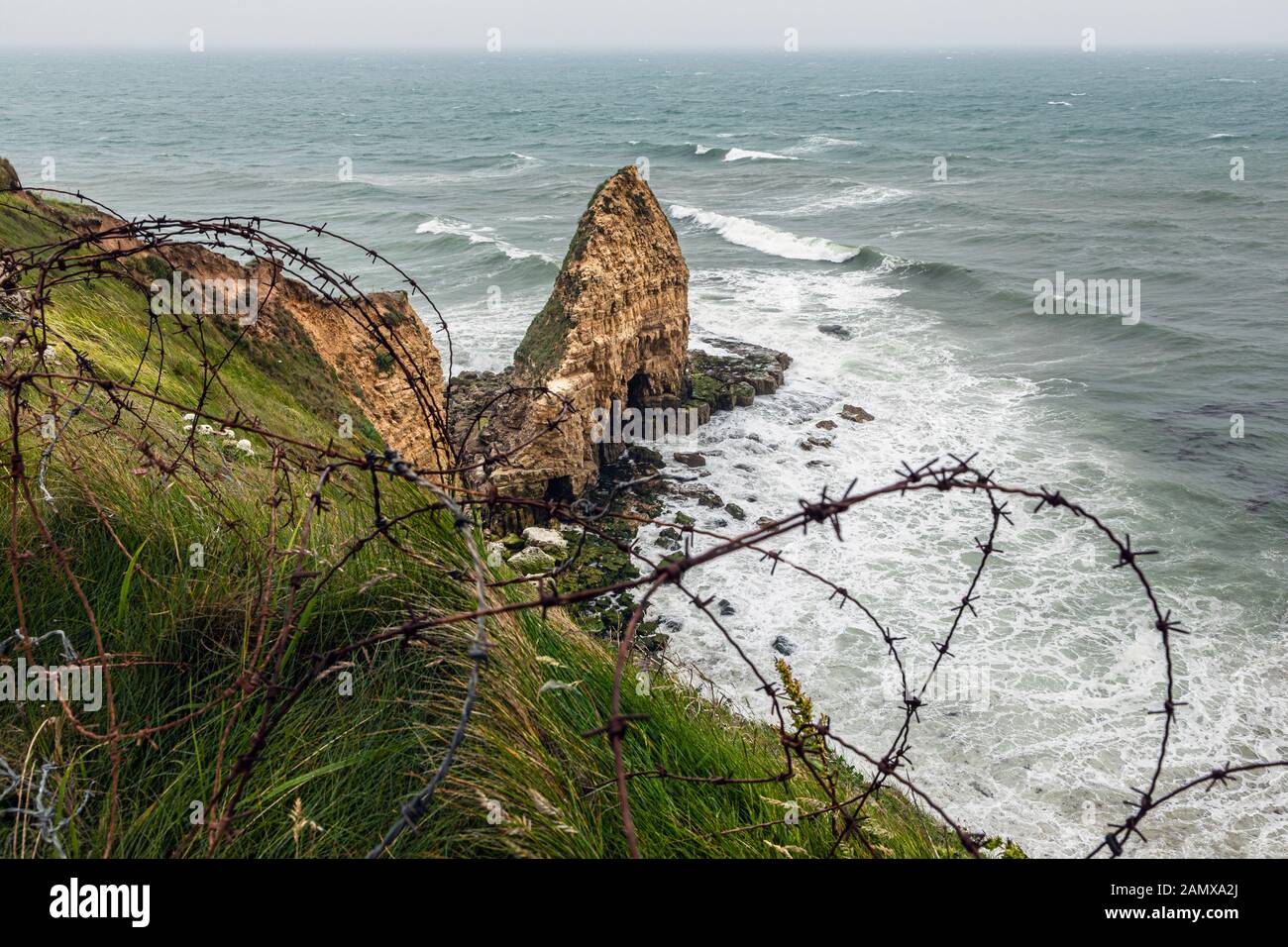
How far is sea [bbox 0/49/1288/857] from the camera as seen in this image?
40.7ft

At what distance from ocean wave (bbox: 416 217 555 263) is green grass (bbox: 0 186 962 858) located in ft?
113

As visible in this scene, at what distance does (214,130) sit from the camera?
92.4 metres

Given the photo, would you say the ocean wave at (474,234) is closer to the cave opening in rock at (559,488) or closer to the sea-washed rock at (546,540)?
the cave opening in rock at (559,488)

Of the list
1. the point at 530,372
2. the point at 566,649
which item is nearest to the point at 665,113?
the point at 530,372

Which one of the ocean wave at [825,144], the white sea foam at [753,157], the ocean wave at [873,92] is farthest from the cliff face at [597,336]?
the ocean wave at [873,92]

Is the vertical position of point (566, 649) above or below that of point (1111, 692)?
above

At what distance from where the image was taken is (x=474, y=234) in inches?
1710

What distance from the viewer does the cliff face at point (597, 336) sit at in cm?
1612

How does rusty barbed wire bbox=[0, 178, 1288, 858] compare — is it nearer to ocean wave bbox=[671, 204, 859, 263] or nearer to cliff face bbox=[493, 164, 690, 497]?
cliff face bbox=[493, 164, 690, 497]

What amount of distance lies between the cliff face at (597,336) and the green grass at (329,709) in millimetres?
11056

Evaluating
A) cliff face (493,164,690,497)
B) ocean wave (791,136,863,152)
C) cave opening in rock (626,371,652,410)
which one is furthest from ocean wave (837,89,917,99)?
cave opening in rock (626,371,652,410)

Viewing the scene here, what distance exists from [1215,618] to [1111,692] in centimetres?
336

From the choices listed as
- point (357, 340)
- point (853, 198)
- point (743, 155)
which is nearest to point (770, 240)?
point (853, 198)

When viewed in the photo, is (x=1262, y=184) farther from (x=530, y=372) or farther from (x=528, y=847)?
(x=528, y=847)
